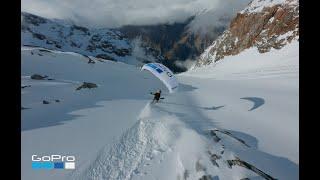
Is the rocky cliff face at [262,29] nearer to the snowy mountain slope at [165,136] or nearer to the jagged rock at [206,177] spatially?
the snowy mountain slope at [165,136]

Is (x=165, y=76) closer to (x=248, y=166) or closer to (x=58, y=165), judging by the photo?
(x=58, y=165)

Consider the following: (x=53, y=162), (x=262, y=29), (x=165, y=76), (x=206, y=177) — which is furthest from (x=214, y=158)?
(x=262, y=29)

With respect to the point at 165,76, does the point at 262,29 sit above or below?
above

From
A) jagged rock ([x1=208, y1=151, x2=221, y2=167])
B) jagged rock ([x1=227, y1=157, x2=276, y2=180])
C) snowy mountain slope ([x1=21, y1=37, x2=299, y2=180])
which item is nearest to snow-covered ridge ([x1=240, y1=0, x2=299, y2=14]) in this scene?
snowy mountain slope ([x1=21, y1=37, x2=299, y2=180])

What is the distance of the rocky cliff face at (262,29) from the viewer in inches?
4968

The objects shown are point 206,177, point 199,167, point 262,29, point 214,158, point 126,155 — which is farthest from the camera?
point 262,29

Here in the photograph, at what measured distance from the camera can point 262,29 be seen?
146500 millimetres

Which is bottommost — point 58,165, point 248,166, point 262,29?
point 58,165

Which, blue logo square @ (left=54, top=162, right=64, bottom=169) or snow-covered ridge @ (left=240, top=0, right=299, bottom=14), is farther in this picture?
snow-covered ridge @ (left=240, top=0, right=299, bottom=14)

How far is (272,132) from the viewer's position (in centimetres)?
1992

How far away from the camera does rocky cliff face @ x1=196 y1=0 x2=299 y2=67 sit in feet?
414

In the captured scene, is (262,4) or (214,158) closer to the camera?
(214,158)

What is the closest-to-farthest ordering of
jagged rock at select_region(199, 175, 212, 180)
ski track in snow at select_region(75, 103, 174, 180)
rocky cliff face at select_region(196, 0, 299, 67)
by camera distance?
1. jagged rock at select_region(199, 175, 212, 180)
2. ski track in snow at select_region(75, 103, 174, 180)
3. rocky cliff face at select_region(196, 0, 299, 67)

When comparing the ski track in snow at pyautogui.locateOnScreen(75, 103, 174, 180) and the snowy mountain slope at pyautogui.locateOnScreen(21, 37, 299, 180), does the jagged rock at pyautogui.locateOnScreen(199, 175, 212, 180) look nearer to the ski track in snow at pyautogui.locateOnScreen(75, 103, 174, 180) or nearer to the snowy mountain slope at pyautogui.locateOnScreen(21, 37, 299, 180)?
the snowy mountain slope at pyautogui.locateOnScreen(21, 37, 299, 180)
